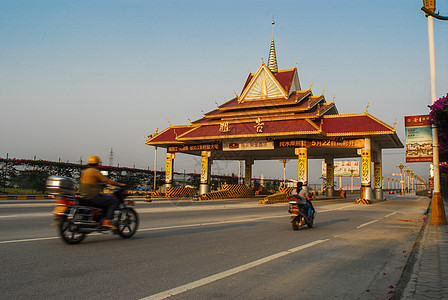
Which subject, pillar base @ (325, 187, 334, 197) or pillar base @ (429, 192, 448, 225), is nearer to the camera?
pillar base @ (429, 192, 448, 225)

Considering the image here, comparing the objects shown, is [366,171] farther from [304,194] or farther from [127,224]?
[127,224]

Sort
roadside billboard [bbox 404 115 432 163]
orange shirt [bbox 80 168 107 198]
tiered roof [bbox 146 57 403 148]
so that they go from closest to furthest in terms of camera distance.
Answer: orange shirt [bbox 80 168 107 198] → roadside billboard [bbox 404 115 432 163] → tiered roof [bbox 146 57 403 148]

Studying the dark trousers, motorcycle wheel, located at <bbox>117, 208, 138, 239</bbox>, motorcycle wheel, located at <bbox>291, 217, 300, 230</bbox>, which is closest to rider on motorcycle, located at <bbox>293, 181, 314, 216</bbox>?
motorcycle wheel, located at <bbox>291, 217, 300, 230</bbox>

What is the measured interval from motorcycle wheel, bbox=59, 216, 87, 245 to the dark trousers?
570 mm

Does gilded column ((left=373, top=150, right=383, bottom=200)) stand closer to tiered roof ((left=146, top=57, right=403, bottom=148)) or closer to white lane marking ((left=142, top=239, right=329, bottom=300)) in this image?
tiered roof ((left=146, top=57, right=403, bottom=148))

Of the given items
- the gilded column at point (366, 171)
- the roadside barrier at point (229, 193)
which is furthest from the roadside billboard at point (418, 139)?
the roadside barrier at point (229, 193)

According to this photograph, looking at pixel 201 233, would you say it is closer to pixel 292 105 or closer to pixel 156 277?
pixel 156 277

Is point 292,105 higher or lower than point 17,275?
higher

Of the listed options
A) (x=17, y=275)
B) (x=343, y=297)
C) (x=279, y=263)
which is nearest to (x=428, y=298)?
(x=343, y=297)

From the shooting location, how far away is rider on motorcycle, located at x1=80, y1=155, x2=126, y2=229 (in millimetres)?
6906

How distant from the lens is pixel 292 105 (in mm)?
37219

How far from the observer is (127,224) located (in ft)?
25.7

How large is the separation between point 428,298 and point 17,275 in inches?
196

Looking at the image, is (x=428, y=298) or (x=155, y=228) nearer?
(x=428, y=298)
